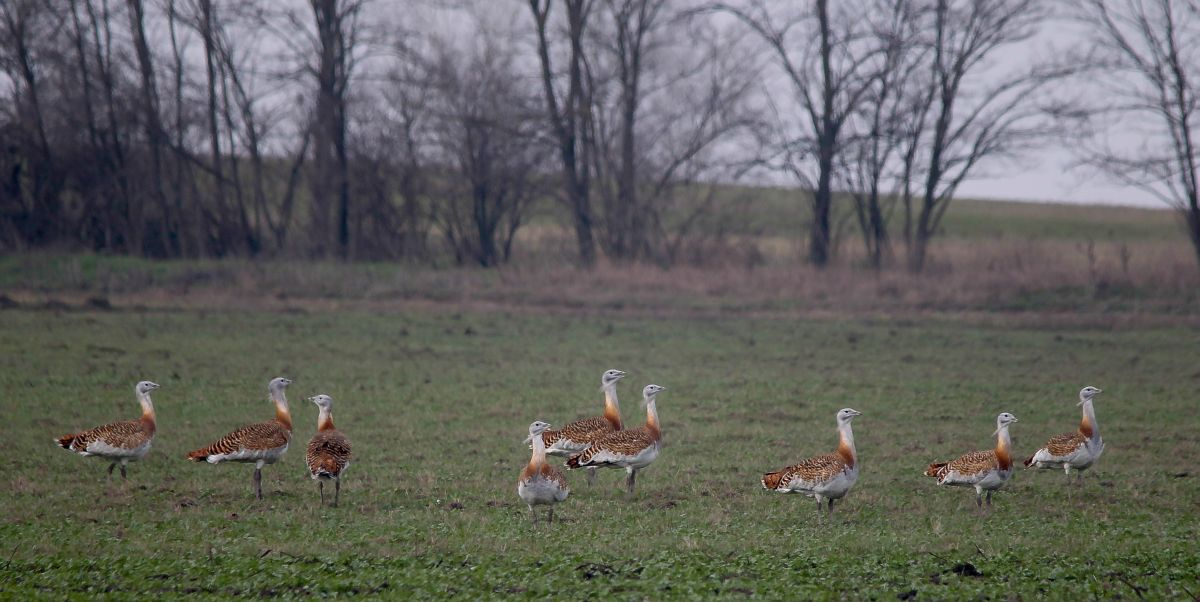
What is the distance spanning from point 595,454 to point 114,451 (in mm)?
4883

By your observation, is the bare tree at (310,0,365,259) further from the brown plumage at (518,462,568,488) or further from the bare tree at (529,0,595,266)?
the brown plumage at (518,462,568,488)

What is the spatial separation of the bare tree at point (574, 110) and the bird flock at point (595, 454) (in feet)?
97.2

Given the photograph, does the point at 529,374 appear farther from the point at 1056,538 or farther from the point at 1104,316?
the point at 1104,316

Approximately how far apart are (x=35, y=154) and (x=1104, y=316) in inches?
1500

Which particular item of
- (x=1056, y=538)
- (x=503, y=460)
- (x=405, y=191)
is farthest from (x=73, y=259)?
(x=1056, y=538)

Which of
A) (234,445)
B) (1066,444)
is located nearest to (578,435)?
(234,445)

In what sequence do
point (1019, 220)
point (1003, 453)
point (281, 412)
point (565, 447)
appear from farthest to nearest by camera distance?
point (1019, 220) → point (281, 412) → point (565, 447) → point (1003, 453)

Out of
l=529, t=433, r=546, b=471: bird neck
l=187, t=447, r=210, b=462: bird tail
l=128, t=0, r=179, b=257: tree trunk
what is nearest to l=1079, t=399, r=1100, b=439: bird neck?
l=529, t=433, r=546, b=471: bird neck

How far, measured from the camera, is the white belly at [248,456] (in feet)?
35.7

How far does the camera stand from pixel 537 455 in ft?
31.8

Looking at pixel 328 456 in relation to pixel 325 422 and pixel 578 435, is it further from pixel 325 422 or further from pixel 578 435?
pixel 578 435

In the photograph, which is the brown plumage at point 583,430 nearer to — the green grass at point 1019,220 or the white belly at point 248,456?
the white belly at point 248,456

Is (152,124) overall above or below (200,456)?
above

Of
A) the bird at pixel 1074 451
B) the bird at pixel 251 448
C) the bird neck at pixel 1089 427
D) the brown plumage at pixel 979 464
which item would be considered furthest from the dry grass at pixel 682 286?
the brown plumage at pixel 979 464
